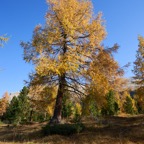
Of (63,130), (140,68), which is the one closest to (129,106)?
(140,68)

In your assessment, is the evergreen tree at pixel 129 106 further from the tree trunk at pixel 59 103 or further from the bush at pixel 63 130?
the bush at pixel 63 130

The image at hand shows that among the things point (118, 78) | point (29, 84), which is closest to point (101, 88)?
point (118, 78)

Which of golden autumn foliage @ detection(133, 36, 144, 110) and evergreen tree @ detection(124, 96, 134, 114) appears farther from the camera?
evergreen tree @ detection(124, 96, 134, 114)

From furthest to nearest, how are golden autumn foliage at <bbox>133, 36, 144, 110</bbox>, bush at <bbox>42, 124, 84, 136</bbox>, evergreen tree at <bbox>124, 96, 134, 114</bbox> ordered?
evergreen tree at <bbox>124, 96, 134, 114</bbox>
golden autumn foliage at <bbox>133, 36, 144, 110</bbox>
bush at <bbox>42, 124, 84, 136</bbox>

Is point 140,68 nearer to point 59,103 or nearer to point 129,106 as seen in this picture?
point 59,103

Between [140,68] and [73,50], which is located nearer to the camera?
[73,50]

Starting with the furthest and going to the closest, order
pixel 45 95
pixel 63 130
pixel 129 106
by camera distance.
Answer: pixel 129 106 → pixel 45 95 → pixel 63 130

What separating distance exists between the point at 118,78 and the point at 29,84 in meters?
6.57

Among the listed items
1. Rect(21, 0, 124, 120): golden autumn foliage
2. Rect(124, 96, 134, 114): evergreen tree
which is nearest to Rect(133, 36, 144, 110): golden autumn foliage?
Rect(21, 0, 124, 120): golden autumn foliage

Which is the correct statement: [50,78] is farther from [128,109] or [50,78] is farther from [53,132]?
[128,109]

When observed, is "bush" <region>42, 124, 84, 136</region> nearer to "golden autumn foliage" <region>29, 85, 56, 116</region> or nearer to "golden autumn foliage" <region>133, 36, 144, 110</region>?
"golden autumn foliage" <region>29, 85, 56, 116</region>

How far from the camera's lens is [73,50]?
696 inches

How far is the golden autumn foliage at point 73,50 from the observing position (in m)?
17.1

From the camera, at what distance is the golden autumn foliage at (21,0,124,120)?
17141 millimetres
